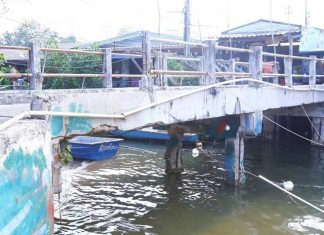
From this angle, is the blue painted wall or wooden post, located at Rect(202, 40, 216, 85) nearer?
the blue painted wall

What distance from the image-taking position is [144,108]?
287 inches

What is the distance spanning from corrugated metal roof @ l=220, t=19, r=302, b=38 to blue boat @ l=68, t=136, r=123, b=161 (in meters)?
9.86

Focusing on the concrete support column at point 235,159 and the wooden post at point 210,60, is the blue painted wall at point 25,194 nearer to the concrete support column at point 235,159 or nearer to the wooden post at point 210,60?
the wooden post at point 210,60

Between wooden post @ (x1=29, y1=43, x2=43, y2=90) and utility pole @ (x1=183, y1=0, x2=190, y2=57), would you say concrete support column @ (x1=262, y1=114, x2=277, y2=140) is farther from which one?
wooden post @ (x1=29, y1=43, x2=43, y2=90)

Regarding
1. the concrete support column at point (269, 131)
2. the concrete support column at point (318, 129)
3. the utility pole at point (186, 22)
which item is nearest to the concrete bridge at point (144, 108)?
the concrete support column at point (318, 129)

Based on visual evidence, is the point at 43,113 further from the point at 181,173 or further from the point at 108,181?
the point at 181,173

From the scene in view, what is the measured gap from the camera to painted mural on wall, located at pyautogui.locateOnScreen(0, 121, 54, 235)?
12.4ft

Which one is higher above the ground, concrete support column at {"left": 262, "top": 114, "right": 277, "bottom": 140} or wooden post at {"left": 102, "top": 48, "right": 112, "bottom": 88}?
wooden post at {"left": 102, "top": 48, "right": 112, "bottom": 88}

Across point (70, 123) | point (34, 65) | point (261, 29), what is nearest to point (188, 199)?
point (70, 123)

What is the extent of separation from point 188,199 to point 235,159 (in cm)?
193

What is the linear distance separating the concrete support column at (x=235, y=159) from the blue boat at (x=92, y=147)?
18.6 feet

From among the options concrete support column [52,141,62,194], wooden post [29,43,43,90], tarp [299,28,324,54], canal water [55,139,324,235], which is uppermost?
tarp [299,28,324,54]

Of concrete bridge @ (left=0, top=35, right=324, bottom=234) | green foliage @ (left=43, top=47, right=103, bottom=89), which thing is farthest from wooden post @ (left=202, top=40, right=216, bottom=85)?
green foliage @ (left=43, top=47, right=103, bottom=89)

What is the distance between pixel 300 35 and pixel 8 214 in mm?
19168
